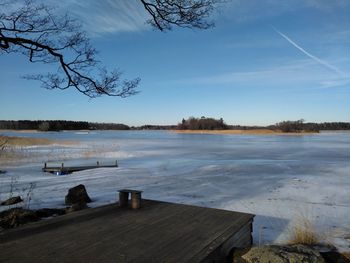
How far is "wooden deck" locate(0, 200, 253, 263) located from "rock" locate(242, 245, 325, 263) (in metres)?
0.38

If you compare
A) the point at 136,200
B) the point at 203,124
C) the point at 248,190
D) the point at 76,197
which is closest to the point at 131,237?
the point at 136,200

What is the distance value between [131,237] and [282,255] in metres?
1.81

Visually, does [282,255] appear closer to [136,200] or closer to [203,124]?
[136,200]

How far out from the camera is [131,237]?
13.4 feet

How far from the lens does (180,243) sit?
12.8ft

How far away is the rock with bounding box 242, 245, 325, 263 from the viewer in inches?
146

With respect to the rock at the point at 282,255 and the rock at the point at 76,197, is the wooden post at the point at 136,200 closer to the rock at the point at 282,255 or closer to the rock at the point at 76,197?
the rock at the point at 282,255

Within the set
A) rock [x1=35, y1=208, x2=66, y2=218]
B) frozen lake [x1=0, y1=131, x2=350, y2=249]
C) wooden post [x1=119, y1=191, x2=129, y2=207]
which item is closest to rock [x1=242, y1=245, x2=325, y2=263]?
frozen lake [x1=0, y1=131, x2=350, y2=249]

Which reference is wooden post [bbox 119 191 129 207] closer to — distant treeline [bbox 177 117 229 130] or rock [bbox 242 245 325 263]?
rock [bbox 242 245 325 263]

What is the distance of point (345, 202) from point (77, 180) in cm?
824

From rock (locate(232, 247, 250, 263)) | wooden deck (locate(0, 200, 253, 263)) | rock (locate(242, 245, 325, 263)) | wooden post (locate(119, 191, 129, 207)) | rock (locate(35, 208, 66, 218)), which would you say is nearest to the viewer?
wooden deck (locate(0, 200, 253, 263))

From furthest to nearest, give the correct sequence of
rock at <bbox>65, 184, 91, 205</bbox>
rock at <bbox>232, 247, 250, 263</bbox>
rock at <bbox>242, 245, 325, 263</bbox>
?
1. rock at <bbox>65, 184, 91, 205</bbox>
2. rock at <bbox>232, 247, 250, 263</bbox>
3. rock at <bbox>242, 245, 325, 263</bbox>

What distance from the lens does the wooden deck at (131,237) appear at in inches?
138

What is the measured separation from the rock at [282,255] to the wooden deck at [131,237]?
1.24 ft
